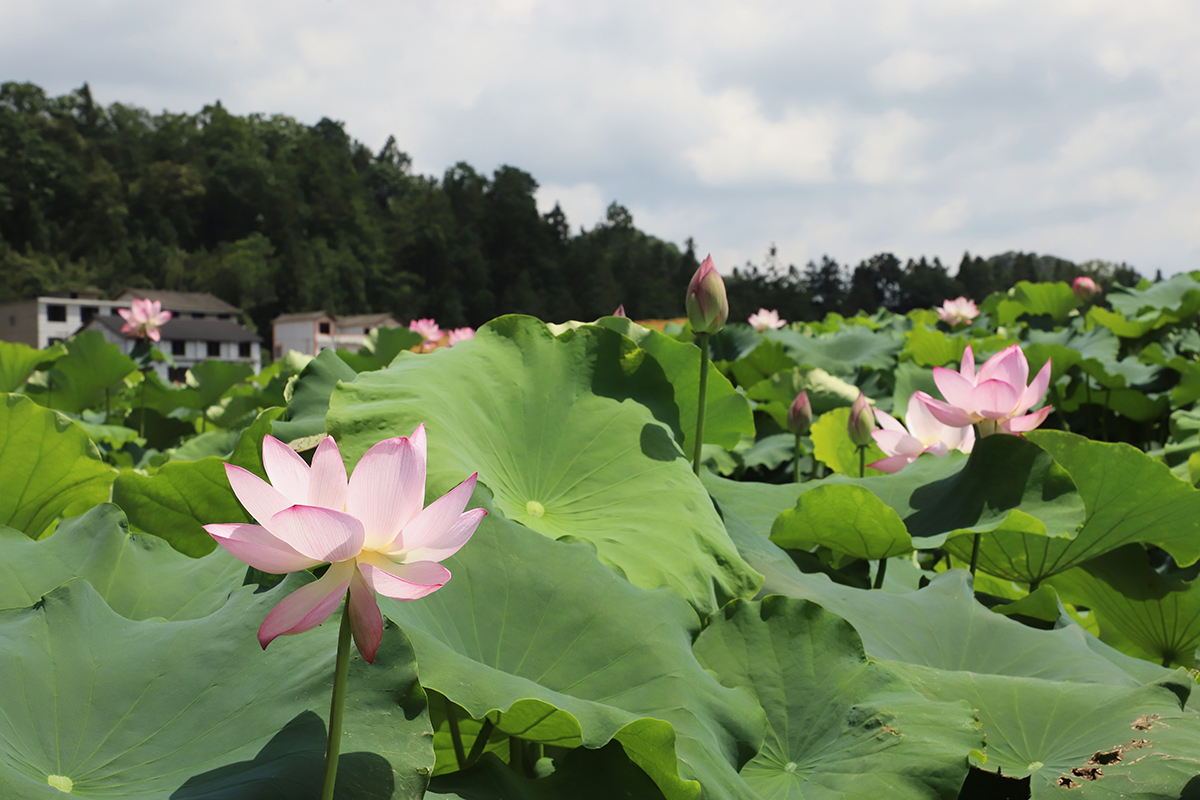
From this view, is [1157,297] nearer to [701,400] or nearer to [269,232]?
[701,400]

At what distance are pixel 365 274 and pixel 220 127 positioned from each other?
1938cm

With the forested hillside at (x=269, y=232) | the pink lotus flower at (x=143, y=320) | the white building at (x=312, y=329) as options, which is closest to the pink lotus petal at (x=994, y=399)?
the pink lotus flower at (x=143, y=320)

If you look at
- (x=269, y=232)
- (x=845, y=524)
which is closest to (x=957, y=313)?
Result: (x=845, y=524)

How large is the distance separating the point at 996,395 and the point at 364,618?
118cm

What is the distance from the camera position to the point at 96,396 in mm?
3680

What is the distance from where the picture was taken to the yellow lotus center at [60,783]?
60cm

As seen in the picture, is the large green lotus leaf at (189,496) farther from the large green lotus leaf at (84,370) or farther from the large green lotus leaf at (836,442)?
the large green lotus leaf at (84,370)

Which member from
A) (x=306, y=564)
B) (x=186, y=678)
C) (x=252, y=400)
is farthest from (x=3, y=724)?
(x=252, y=400)

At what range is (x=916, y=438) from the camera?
1.72m

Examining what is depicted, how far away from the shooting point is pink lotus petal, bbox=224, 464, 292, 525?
508mm

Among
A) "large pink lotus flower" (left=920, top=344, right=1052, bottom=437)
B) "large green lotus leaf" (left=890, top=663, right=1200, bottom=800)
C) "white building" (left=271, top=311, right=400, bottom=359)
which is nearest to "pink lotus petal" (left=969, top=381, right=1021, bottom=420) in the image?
"large pink lotus flower" (left=920, top=344, right=1052, bottom=437)

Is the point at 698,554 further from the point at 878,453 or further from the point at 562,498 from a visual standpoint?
the point at 878,453

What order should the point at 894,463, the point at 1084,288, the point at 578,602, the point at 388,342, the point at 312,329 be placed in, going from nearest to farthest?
the point at 578,602
the point at 894,463
the point at 388,342
the point at 1084,288
the point at 312,329

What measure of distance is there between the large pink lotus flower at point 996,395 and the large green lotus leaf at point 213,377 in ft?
9.97
